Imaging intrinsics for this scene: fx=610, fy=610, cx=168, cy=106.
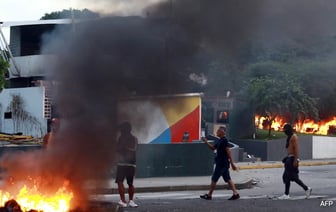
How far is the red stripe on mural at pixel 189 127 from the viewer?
20517mm

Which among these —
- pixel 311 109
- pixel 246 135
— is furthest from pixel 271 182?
pixel 311 109

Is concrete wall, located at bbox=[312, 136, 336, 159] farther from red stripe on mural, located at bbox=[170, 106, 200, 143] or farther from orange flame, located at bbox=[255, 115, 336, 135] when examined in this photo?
red stripe on mural, located at bbox=[170, 106, 200, 143]

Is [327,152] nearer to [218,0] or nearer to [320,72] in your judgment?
[320,72]

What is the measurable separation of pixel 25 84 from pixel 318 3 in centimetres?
2443

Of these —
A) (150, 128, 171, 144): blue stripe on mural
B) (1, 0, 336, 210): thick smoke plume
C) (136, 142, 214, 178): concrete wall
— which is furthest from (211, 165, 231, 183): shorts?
(150, 128, 171, 144): blue stripe on mural

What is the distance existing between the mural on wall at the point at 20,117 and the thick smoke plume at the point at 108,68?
1697 cm

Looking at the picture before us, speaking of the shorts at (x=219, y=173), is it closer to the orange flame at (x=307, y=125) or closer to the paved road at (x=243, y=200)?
the paved road at (x=243, y=200)

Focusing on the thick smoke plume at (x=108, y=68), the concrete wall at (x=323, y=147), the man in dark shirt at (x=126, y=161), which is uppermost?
the thick smoke plume at (x=108, y=68)

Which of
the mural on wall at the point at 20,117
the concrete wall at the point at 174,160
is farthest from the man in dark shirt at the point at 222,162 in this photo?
the mural on wall at the point at 20,117

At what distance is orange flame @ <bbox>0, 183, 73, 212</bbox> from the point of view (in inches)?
344

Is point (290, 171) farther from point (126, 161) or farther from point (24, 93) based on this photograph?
point (24, 93)

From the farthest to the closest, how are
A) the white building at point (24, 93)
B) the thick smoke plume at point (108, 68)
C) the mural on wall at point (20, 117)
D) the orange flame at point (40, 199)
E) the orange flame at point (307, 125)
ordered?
the orange flame at point (307, 125) → the mural on wall at point (20, 117) → the white building at point (24, 93) → the thick smoke plume at point (108, 68) → the orange flame at point (40, 199)

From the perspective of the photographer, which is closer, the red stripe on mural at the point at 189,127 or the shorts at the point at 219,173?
the shorts at the point at 219,173

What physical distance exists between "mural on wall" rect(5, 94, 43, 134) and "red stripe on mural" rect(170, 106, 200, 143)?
7628mm
